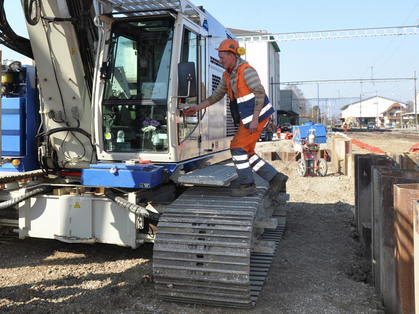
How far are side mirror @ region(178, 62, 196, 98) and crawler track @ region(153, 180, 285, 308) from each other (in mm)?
1274

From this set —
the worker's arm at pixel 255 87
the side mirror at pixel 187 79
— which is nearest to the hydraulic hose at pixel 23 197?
the side mirror at pixel 187 79

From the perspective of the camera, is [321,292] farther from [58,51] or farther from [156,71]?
[58,51]

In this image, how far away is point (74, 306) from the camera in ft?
12.6

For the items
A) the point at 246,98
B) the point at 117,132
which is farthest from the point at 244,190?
the point at 117,132

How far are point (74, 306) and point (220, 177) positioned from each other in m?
1.87

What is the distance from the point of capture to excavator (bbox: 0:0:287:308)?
441cm

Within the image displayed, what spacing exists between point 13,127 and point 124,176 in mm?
1931

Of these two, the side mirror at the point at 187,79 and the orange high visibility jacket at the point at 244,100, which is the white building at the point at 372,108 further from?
the side mirror at the point at 187,79

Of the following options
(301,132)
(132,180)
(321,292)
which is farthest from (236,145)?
(301,132)

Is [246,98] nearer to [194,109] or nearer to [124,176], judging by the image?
[194,109]

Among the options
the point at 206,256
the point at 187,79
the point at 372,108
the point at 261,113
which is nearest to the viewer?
the point at 206,256

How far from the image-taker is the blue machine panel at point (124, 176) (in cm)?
438

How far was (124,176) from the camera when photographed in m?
4.45

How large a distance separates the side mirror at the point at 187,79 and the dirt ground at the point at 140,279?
2039mm
